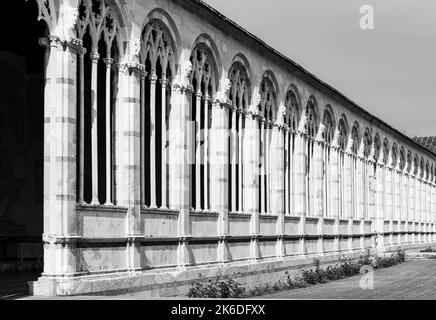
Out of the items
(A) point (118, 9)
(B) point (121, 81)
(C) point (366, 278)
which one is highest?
(A) point (118, 9)

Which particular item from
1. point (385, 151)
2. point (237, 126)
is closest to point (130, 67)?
point (237, 126)

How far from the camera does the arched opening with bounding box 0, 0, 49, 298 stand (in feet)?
81.5

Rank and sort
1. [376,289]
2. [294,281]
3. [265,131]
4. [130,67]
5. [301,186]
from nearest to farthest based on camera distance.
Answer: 1. [130,67]
2. [376,289]
3. [294,281]
4. [265,131]
5. [301,186]

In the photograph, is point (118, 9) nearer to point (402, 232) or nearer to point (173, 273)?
point (173, 273)

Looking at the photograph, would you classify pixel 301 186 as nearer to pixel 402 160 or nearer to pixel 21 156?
pixel 21 156

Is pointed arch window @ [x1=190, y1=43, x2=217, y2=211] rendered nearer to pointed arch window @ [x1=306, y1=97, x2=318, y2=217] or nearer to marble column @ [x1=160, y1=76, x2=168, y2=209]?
marble column @ [x1=160, y1=76, x2=168, y2=209]

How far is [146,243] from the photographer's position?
19.1 metres

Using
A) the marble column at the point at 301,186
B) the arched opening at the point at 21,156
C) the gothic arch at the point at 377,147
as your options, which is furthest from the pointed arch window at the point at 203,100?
the gothic arch at the point at 377,147

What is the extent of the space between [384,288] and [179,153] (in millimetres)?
7813

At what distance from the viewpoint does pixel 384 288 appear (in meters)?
24.6

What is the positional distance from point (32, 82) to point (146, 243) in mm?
9182
